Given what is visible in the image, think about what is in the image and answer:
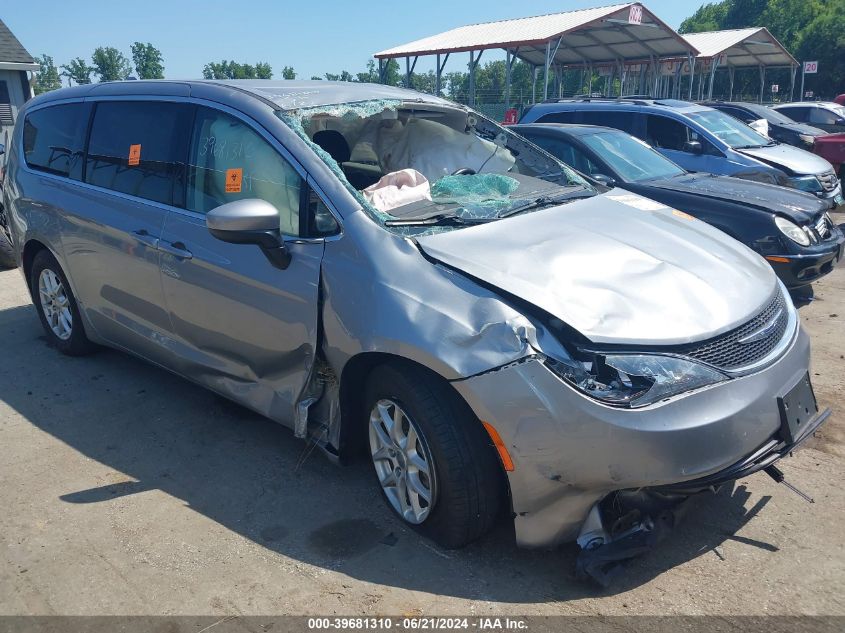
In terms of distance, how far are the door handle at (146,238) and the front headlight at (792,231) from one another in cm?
484

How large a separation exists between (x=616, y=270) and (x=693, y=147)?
7066 millimetres

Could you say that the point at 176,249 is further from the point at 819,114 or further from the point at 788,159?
the point at 819,114

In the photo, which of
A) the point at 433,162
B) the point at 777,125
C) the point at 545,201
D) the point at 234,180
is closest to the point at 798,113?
the point at 777,125

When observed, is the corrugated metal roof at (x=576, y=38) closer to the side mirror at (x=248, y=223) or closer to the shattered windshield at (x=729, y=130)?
the shattered windshield at (x=729, y=130)

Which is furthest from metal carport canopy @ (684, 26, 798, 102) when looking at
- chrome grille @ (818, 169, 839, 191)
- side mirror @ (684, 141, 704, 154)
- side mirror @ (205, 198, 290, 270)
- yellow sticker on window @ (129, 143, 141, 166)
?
side mirror @ (205, 198, 290, 270)

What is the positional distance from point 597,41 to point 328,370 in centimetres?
2150

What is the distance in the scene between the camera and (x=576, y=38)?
21.8 m

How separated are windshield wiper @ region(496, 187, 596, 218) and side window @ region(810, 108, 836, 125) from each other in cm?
1764

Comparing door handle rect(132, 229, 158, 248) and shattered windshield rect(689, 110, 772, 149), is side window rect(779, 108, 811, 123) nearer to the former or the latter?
shattered windshield rect(689, 110, 772, 149)

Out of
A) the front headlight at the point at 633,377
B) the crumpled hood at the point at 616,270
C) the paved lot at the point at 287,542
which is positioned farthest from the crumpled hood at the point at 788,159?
the front headlight at the point at 633,377

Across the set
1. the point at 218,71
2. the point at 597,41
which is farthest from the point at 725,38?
the point at 218,71

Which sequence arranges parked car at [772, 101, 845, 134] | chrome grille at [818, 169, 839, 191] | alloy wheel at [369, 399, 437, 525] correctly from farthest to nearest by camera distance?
parked car at [772, 101, 845, 134]
chrome grille at [818, 169, 839, 191]
alloy wheel at [369, 399, 437, 525]

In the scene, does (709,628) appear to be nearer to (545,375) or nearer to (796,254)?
(545,375)

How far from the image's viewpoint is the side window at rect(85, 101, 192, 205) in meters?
4.01
